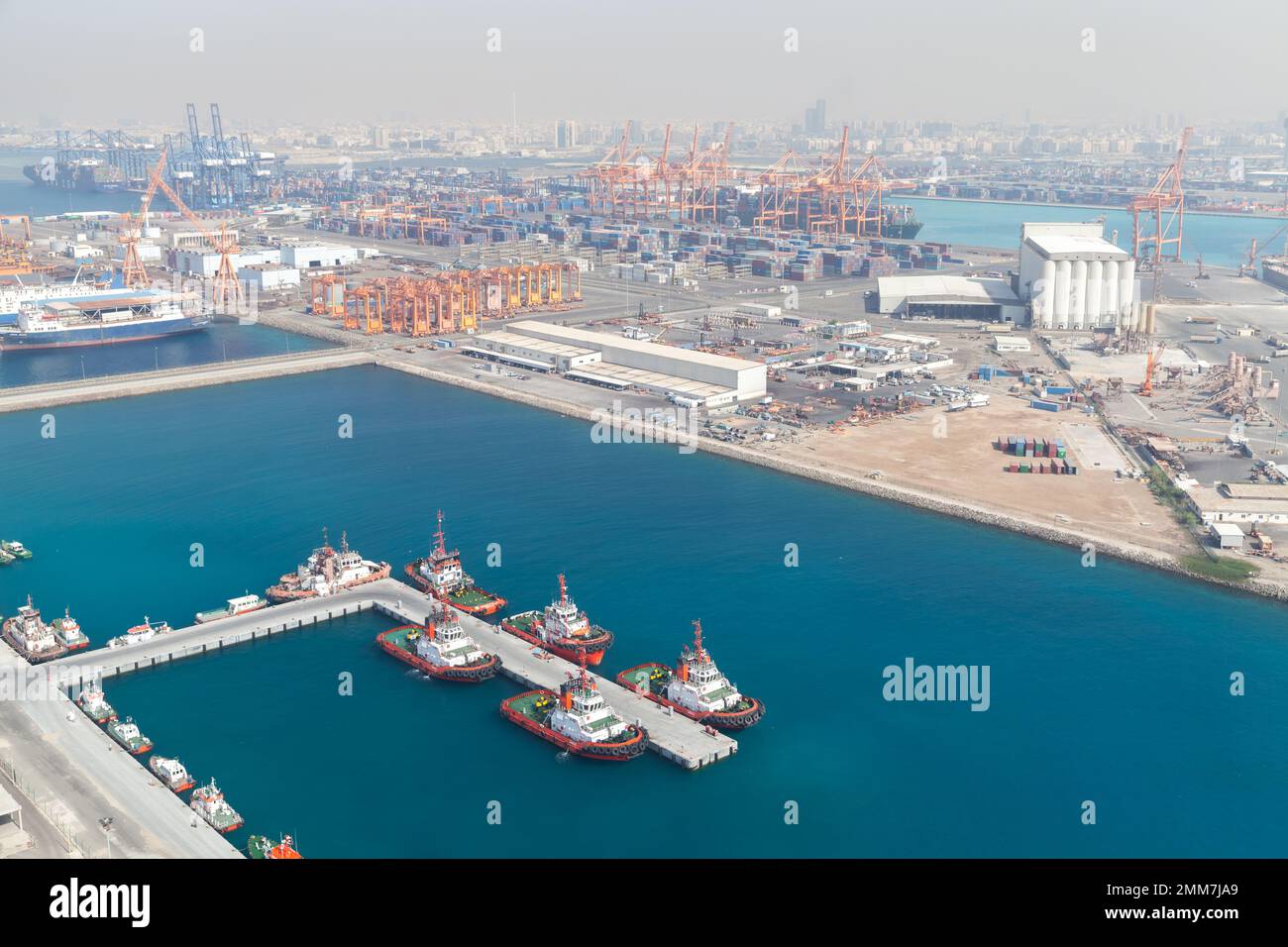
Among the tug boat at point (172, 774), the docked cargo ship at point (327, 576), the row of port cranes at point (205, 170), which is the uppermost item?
the row of port cranes at point (205, 170)

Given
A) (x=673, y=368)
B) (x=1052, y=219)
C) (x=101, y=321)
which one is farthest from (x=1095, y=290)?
(x=1052, y=219)

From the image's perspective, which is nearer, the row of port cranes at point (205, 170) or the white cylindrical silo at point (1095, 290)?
the white cylindrical silo at point (1095, 290)

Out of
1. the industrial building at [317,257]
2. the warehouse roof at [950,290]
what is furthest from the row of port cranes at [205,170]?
the warehouse roof at [950,290]

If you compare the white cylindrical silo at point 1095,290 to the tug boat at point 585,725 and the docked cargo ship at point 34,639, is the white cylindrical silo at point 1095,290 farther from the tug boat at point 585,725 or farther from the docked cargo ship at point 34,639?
the docked cargo ship at point 34,639

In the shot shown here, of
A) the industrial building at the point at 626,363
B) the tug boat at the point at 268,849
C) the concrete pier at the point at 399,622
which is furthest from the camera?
the industrial building at the point at 626,363

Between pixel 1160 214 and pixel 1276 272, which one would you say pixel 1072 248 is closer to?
pixel 1276 272
